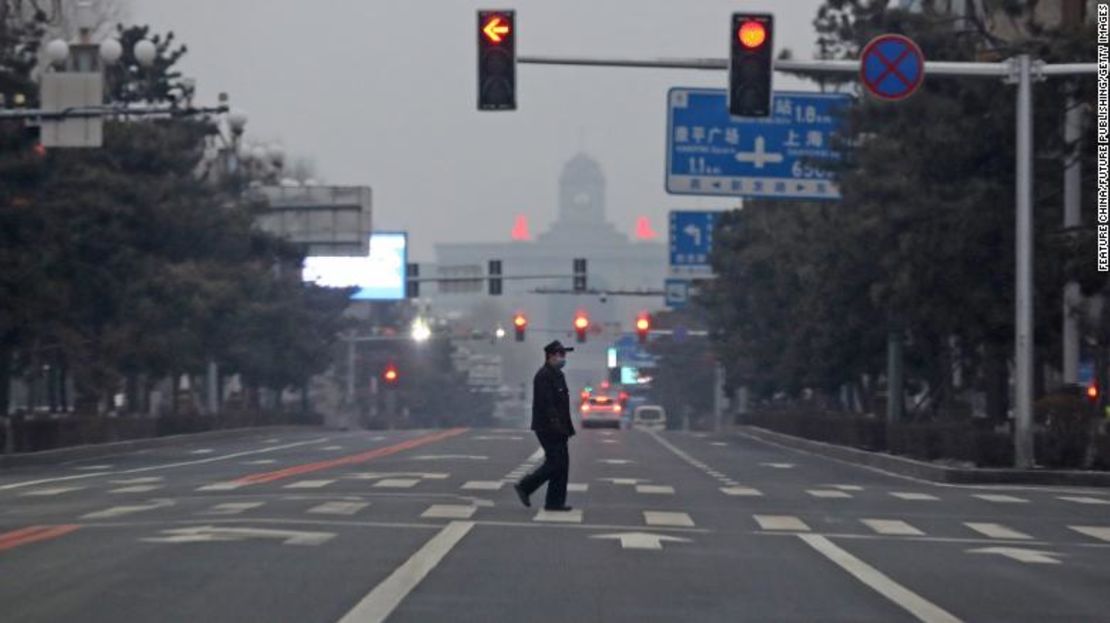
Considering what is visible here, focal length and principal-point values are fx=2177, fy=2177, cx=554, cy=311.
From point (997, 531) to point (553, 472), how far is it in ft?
15.5

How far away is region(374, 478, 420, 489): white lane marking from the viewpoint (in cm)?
2878

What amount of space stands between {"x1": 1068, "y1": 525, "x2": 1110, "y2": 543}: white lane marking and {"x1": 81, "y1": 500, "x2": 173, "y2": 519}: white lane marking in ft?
32.5

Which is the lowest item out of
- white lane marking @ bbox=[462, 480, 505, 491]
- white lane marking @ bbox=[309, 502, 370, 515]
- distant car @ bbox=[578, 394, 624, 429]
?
distant car @ bbox=[578, 394, 624, 429]

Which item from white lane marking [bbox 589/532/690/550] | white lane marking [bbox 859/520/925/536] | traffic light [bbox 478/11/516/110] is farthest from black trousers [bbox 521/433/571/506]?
traffic light [bbox 478/11/516/110]

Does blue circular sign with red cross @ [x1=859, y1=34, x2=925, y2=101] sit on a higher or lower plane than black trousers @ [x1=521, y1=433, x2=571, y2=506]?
higher

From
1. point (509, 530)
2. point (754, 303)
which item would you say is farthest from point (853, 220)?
point (509, 530)

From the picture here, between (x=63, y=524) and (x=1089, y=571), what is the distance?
31.5ft

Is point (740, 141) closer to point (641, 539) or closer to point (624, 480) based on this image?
point (624, 480)

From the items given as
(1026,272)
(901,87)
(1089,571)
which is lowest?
(1089,571)

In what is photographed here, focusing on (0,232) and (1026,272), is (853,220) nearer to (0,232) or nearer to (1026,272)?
(1026,272)

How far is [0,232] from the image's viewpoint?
4491 cm

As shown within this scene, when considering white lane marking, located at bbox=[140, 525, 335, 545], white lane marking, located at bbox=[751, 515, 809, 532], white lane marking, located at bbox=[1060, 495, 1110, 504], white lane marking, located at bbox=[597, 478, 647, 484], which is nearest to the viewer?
white lane marking, located at bbox=[140, 525, 335, 545]

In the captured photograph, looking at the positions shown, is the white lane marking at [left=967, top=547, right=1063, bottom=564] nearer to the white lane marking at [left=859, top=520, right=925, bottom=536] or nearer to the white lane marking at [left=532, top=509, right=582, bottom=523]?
the white lane marking at [left=859, top=520, right=925, bottom=536]

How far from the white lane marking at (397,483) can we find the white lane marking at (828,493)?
548 centimetres
